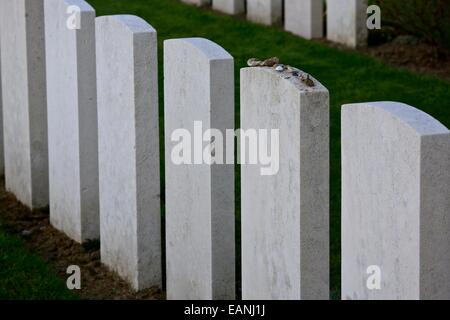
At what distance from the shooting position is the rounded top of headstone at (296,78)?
4.64 m

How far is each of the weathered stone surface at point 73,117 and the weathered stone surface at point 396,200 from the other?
100 inches

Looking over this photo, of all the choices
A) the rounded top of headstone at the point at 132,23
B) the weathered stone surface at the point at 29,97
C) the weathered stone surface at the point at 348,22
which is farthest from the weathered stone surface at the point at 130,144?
the weathered stone surface at the point at 348,22

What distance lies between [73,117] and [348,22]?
4417 mm

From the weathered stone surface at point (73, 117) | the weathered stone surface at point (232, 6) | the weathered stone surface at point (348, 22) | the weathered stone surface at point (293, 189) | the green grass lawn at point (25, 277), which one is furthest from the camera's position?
the weathered stone surface at point (232, 6)

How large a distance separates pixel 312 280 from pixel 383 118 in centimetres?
78

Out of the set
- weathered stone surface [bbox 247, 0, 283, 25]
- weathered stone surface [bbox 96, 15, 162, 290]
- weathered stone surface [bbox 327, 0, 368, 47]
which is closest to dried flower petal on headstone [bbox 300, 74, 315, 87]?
weathered stone surface [bbox 96, 15, 162, 290]

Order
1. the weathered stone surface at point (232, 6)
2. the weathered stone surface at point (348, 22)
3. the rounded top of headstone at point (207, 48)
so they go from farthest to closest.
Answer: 1. the weathered stone surface at point (232, 6)
2. the weathered stone surface at point (348, 22)
3. the rounded top of headstone at point (207, 48)

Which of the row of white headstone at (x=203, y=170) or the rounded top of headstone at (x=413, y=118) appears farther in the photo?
the row of white headstone at (x=203, y=170)

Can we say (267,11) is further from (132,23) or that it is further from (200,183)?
(200,183)

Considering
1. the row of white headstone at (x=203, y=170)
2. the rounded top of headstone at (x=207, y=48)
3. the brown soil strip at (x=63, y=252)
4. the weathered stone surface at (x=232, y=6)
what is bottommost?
the brown soil strip at (x=63, y=252)

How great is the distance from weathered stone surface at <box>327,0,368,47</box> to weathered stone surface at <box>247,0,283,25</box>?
76 cm

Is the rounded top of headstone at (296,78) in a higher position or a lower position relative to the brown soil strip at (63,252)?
higher

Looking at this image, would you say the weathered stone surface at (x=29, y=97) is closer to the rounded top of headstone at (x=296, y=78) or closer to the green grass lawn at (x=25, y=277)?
the green grass lawn at (x=25, y=277)
